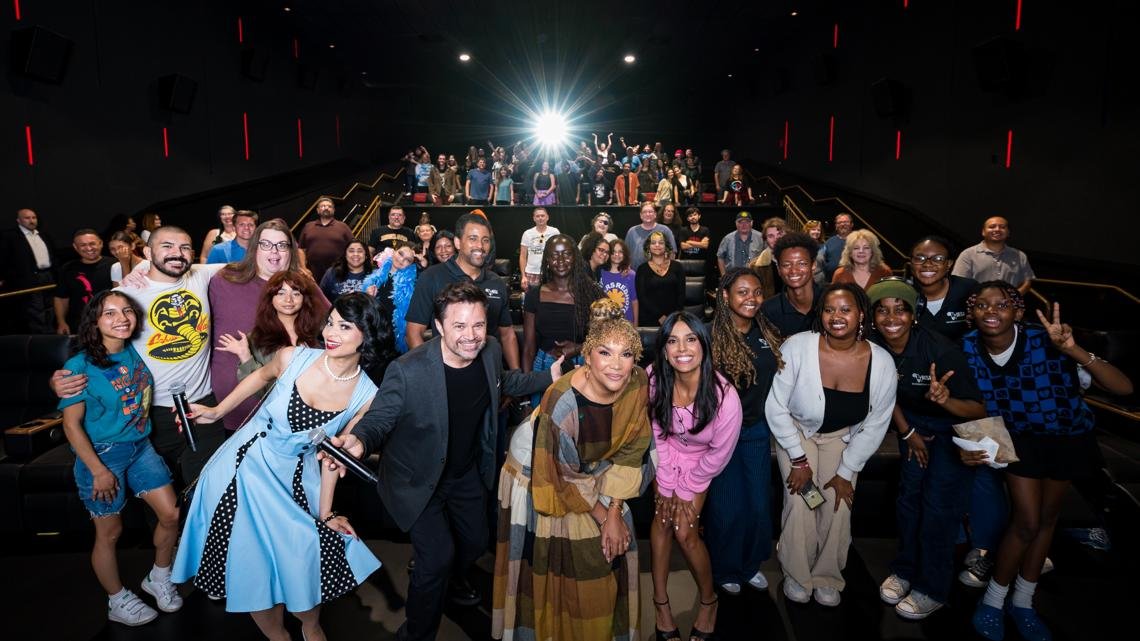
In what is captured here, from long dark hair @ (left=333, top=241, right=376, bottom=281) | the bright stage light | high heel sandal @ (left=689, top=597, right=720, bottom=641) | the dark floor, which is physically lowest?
the dark floor

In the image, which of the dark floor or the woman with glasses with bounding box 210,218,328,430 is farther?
the woman with glasses with bounding box 210,218,328,430

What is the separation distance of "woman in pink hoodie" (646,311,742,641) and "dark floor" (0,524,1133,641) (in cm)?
31

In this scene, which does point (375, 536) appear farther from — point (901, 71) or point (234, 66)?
point (234, 66)

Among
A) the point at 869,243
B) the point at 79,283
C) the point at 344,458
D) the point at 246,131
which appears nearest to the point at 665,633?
the point at 344,458

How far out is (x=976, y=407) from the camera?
2.69 m

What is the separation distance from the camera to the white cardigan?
270 centimetres

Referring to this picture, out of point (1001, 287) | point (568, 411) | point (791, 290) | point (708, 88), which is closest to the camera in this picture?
point (568, 411)

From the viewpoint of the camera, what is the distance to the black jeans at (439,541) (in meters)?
2.33

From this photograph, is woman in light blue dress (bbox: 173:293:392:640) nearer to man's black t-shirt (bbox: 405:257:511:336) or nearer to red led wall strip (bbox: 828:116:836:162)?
man's black t-shirt (bbox: 405:257:511:336)

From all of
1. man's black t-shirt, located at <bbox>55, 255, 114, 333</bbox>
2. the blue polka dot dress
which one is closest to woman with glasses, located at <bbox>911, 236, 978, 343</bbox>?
the blue polka dot dress

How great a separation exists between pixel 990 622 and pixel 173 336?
4.07m

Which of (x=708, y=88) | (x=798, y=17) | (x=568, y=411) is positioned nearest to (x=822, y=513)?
(x=568, y=411)

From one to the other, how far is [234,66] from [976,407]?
1330 centimetres

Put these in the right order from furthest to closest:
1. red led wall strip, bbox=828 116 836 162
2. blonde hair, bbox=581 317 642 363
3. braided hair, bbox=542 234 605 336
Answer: red led wall strip, bbox=828 116 836 162, braided hair, bbox=542 234 605 336, blonde hair, bbox=581 317 642 363
